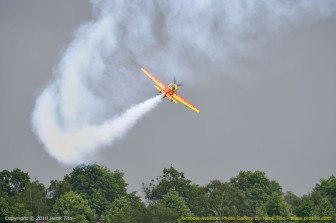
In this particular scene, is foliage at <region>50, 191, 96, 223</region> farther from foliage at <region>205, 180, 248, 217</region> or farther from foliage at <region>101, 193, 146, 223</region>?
foliage at <region>205, 180, 248, 217</region>

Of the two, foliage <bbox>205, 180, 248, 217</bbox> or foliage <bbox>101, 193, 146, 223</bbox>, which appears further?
foliage <bbox>205, 180, 248, 217</bbox>

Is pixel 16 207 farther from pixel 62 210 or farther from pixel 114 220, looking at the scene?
pixel 114 220

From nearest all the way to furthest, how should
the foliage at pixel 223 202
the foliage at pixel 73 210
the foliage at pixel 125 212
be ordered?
the foliage at pixel 125 212 → the foliage at pixel 73 210 → the foliage at pixel 223 202

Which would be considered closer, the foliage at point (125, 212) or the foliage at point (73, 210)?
the foliage at point (125, 212)

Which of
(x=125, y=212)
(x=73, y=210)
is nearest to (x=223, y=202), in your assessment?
(x=125, y=212)

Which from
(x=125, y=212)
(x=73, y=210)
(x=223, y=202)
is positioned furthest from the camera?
(x=223, y=202)

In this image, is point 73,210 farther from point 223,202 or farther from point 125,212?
point 223,202

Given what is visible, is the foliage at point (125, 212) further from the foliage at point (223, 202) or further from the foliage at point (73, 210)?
the foliage at point (223, 202)

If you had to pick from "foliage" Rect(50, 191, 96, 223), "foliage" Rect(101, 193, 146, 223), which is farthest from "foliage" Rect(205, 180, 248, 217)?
"foliage" Rect(50, 191, 96, 223)

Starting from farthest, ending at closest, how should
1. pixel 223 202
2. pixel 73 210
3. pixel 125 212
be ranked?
pixel 223 202
pixel 125 212
pixel 73 210

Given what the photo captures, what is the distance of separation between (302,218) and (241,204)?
15.5 metres

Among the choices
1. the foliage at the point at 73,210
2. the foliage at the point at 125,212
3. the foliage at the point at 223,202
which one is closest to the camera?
the foliage at the point at 125,212

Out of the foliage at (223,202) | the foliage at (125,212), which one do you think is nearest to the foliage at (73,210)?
the foliage at (125,212)

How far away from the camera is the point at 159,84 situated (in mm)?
186125
